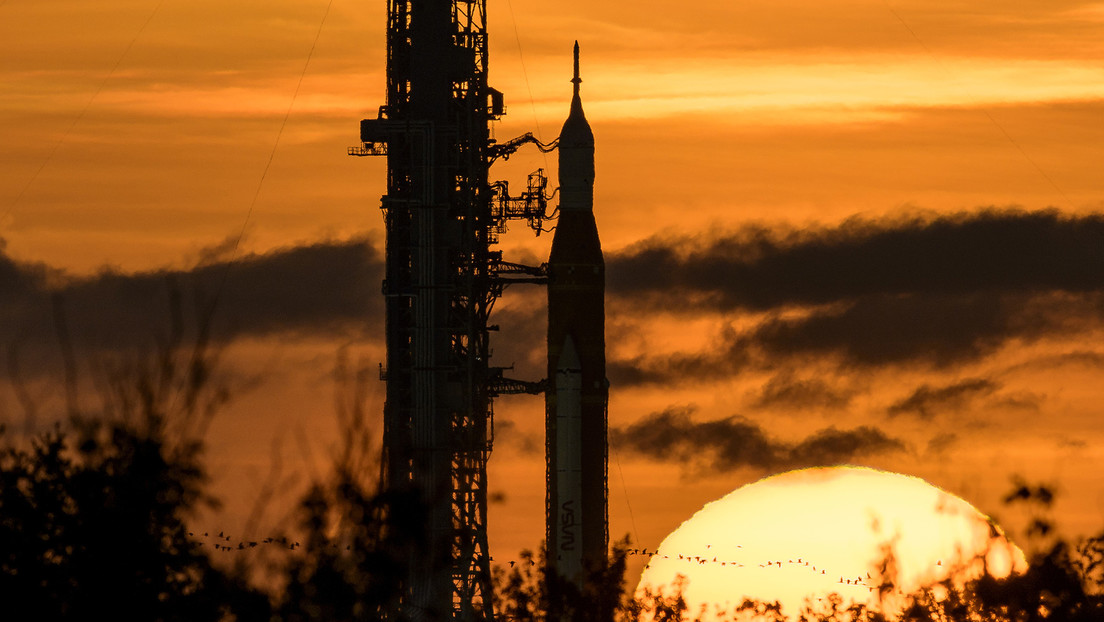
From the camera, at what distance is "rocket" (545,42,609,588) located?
133375mm

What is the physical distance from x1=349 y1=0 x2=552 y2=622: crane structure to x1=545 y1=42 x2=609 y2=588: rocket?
2.56 meters

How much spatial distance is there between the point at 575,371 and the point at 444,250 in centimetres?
1014

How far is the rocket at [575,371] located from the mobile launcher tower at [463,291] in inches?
3.0

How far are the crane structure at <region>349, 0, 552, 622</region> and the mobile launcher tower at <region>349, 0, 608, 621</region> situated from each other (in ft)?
0.24

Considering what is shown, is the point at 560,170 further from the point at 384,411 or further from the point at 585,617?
the point at 585,617

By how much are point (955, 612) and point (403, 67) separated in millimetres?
53218

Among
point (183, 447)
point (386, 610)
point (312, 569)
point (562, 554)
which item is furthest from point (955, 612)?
point (562, 554)

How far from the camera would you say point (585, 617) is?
97688mm

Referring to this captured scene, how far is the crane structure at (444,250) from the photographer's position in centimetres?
12962

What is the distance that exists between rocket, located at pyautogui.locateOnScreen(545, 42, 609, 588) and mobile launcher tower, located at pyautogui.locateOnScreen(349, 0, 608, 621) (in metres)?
0.08

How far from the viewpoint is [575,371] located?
440ft

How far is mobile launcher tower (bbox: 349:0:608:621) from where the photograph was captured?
129750 mm

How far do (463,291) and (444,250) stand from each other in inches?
93.6

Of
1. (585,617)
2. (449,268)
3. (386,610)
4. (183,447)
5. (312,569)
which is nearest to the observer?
(183,447)
